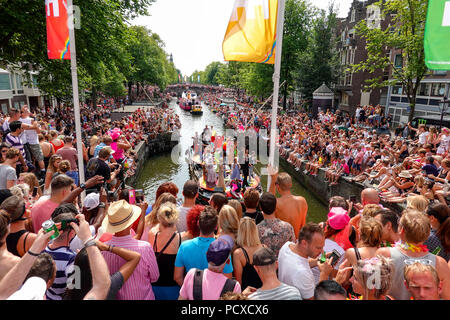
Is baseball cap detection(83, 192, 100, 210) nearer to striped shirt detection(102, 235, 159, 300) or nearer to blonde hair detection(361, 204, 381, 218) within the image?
striped shirt detection(102, 235, 159, 300)

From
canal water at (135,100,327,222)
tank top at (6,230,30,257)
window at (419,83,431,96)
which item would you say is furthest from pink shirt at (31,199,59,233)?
window at (419,83,431,96)

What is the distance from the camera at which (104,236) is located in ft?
8.99

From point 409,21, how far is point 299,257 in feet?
64.6

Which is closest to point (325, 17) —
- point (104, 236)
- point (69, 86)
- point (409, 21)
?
point (409, 21)

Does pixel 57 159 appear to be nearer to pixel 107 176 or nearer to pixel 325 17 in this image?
pixel 107 176

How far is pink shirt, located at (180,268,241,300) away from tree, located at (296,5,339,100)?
32.5 meters

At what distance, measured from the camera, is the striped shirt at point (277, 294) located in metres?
2.17

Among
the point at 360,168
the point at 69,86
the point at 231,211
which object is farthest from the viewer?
the point at 69,86

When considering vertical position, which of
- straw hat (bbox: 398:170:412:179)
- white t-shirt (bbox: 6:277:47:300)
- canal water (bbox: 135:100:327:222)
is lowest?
canal water (bbox: 135:100:327:222)

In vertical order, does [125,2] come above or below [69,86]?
above

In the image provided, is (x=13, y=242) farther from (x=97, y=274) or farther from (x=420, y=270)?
(x=420, y=270)

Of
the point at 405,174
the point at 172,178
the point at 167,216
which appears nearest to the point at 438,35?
the point at 167,216

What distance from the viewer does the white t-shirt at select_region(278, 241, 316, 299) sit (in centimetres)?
255

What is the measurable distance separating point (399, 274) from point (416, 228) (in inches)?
17.7
